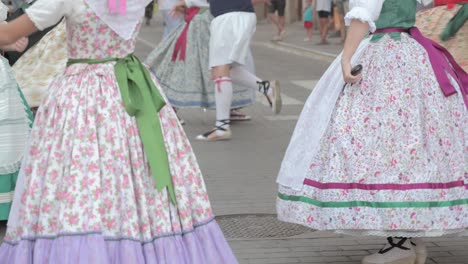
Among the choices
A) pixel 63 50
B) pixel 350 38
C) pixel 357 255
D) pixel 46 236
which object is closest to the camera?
pixel 46 236

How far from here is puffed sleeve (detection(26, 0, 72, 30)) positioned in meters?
4.26

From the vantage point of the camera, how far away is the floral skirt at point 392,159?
16.2 feet

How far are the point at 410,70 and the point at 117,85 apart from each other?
1470 mm

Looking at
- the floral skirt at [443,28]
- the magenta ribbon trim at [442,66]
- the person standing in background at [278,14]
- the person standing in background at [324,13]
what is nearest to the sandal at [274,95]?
the floral skirt at [443,28]

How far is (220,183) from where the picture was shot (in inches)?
304

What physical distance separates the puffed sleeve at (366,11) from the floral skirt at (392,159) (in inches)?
7.6

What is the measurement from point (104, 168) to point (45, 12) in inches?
25.2

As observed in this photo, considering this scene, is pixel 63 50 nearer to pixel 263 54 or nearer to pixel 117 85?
pixel 117 85

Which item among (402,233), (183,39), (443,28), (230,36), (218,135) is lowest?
(218,135)

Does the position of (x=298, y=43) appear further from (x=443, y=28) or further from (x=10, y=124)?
(x=10, y=124)

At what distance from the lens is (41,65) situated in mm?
7566

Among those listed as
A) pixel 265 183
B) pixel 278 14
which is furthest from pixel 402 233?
pixel 278 14

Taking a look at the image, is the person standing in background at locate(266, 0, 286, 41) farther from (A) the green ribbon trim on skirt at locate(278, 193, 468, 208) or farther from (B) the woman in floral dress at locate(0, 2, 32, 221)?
(A) the green ribbon trim on skirt at locate(278, 193, 468, 208)

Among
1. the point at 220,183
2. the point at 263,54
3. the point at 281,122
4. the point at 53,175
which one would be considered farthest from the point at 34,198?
the point at 263,54
